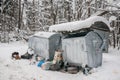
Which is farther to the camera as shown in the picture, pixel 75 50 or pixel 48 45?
pixel 48 45

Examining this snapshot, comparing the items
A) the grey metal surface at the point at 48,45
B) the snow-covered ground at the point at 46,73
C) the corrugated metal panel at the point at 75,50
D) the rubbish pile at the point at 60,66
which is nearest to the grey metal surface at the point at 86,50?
the corrugated metal panel at the point at 75,50

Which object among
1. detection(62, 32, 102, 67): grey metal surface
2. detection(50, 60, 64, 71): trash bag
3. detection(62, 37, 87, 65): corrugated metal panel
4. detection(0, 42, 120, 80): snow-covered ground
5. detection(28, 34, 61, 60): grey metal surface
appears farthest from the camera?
detection(28, 34, 61, 60): grey metal surface

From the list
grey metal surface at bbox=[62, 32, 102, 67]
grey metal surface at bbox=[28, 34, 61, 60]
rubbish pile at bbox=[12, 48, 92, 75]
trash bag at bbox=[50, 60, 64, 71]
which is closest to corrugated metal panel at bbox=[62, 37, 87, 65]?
grey metal surface at bbox=[62, 32, 102, 67]

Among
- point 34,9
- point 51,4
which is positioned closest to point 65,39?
point 51,4

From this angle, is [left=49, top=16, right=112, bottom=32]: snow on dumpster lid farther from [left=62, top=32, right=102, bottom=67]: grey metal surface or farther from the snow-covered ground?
the snow-covered ground

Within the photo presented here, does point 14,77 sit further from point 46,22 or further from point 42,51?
point 46,22

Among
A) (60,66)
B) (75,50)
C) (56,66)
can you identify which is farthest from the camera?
(60,66)

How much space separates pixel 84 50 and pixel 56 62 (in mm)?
1847

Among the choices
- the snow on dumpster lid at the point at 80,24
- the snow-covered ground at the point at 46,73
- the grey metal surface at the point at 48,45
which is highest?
the snow on dumpster lid at the point at 80,24

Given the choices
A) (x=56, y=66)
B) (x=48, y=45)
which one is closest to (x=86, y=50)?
(x=56, y=66)

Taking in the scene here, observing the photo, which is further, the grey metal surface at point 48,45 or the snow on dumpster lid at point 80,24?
the grey metal surface at point 48,45

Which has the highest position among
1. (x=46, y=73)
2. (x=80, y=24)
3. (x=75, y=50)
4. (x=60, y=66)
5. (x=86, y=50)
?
(x=80, y=24)

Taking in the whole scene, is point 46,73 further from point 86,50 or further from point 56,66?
point 86,50

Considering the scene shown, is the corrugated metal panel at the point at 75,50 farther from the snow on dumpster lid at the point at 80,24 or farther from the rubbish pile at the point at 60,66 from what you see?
the snow on dumpster lid at the point at 80,24
